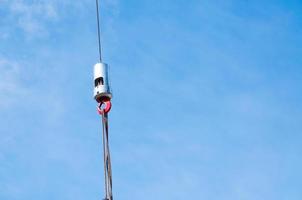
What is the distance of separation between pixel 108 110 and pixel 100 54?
6.27 ft

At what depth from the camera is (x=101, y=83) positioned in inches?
625

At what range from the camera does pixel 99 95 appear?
1569cm

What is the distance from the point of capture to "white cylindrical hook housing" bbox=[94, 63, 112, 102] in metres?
Result: 15.7

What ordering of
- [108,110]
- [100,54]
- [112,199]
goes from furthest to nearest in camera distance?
[100,54] < [108,110] < [112,199]

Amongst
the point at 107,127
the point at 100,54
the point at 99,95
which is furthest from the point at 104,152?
the point at 100,54

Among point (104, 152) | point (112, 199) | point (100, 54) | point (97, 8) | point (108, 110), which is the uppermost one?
point (97, 8)

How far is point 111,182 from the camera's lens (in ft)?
48.5

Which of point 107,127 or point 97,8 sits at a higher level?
point 97,8

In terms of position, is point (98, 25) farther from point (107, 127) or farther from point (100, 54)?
point (107, 127)

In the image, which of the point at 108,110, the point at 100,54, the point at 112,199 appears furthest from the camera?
the point at 100,54

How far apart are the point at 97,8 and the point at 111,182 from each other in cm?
559

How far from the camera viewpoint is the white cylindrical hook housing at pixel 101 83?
51.4 feet

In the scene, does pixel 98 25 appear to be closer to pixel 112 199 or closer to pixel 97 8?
pixel 97 8

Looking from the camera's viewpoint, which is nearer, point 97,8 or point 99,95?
point 99,95
